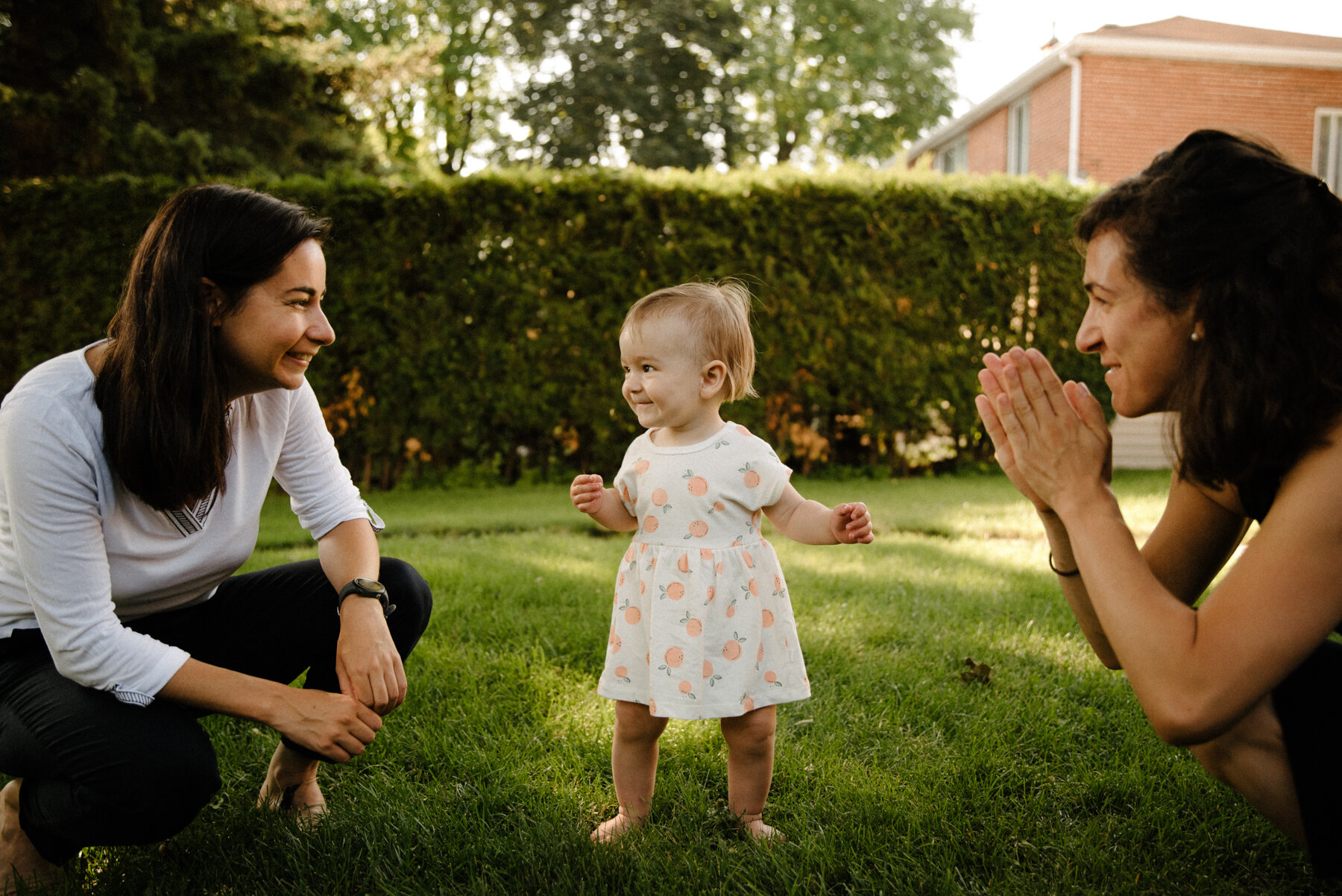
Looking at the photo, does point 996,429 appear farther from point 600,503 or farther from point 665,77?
point 665,77

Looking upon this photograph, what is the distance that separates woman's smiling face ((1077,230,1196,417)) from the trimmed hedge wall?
19.6ft

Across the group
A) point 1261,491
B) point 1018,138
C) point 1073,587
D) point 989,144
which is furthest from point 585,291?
point 989,144

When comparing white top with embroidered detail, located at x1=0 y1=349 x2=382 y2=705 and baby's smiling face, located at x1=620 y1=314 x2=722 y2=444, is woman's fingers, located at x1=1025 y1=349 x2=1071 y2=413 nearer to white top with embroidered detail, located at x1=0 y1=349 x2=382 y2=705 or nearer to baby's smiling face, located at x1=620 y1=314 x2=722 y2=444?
baby's smiling face, located at x1=620 y1=314 x2=722 y2=444

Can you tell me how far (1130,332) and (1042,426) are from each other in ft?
0.76

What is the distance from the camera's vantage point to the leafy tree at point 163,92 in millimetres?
10078

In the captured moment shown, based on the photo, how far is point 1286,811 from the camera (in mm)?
1707

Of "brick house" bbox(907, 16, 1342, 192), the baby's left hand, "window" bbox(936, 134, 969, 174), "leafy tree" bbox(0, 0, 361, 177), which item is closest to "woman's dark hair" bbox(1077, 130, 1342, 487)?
the baby's left hand

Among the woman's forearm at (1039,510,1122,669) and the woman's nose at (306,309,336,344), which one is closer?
the woman's forearm at (1039,510,1122,669)

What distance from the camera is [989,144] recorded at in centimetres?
1877

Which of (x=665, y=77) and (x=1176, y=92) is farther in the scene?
(x=665, y=77)

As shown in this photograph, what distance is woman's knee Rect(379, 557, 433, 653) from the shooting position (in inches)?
95.4

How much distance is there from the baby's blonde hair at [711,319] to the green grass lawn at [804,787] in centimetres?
110

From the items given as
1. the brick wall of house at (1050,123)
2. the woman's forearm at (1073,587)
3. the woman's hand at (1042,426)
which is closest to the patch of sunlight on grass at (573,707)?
the woman's forearm at (1073,587)

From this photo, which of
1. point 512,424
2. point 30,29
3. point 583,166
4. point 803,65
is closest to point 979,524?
point 512,424
